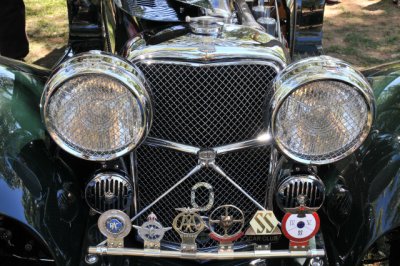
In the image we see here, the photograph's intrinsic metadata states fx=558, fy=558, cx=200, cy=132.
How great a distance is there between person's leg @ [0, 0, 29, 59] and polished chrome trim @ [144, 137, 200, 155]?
3.26 metres

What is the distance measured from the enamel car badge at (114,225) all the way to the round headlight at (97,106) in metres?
0.19

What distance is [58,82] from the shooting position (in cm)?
174

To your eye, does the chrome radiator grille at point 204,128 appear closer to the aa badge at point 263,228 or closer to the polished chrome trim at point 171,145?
the polished chrome trim at point 171,145

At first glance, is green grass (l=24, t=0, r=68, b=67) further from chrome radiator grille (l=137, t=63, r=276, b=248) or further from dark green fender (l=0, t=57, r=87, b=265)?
chrome radiator grille (l=137, t=63, r=276, b=248)

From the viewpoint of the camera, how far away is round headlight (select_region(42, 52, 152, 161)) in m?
1.75

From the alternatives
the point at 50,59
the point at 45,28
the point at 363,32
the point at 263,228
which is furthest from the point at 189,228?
the point at 363,32

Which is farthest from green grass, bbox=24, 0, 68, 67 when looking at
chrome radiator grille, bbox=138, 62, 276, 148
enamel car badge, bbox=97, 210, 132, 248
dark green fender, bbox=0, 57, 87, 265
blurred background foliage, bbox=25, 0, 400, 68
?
enamel car badge, bbox=97, 210, 132, 248

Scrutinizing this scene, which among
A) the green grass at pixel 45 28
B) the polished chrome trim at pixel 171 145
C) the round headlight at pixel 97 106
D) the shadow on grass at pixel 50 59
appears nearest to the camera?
the round headlight at pixel 97 106

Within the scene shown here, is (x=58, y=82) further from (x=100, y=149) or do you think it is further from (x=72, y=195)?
(x=72, y=195)

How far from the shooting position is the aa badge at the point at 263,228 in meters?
1.88

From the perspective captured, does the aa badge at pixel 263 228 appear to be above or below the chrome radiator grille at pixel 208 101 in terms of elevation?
below

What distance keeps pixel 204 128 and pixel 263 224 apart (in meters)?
0.40

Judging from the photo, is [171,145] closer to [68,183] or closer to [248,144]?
[248,144]

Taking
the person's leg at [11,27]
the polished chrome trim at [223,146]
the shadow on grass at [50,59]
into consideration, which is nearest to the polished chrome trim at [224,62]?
the polished chrome trim at [223,146]
